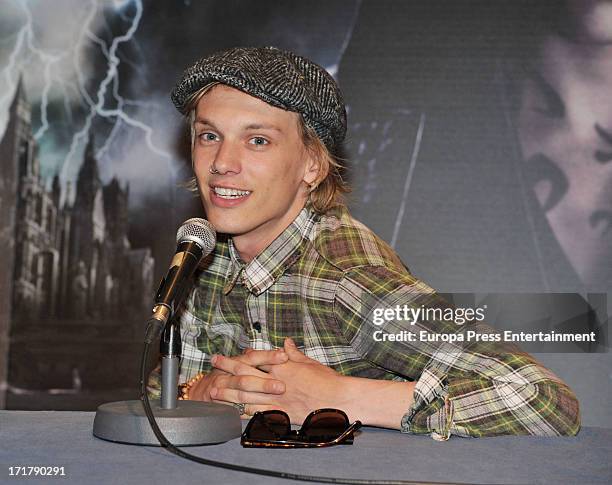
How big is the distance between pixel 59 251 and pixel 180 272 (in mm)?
1411

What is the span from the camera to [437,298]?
1.48 meters

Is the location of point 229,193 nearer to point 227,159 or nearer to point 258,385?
point 227,159

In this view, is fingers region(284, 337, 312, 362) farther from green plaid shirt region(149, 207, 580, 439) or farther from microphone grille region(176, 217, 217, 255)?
microphone grille region(176, 217, 217, 255)

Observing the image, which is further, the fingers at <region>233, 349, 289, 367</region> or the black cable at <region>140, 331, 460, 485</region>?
the fingers at <region>233, 349, 289, 367</region>

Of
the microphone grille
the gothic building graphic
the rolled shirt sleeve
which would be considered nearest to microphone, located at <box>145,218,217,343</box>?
the microphone grille

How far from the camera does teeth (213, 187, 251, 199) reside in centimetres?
155

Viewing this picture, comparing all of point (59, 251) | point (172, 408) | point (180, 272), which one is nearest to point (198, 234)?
point (180, 272)

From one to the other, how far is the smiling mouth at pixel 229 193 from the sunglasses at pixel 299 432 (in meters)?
0.58

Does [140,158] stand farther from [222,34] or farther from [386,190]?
[386,190]

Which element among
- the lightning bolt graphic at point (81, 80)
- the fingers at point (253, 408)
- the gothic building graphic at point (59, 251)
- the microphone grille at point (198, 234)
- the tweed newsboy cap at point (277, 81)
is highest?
the lightning bolt graphic at point (81, 80)

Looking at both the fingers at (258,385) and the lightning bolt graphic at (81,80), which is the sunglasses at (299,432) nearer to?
the fingers at (258,385)

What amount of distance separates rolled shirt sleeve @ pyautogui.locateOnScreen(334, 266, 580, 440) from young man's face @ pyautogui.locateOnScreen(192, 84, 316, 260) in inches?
9.4

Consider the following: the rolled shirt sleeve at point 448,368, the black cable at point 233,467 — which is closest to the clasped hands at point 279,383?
the rolled shirt sleeve at point 448,368

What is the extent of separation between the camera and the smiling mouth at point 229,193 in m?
1.55
